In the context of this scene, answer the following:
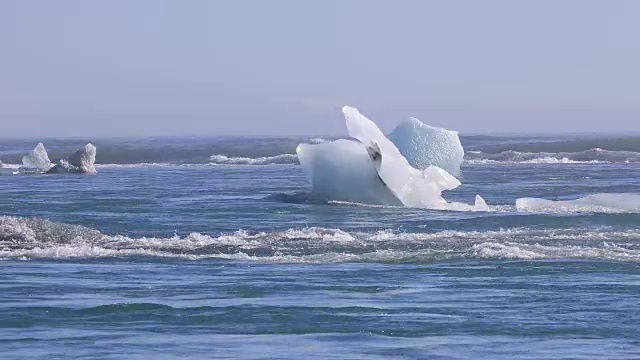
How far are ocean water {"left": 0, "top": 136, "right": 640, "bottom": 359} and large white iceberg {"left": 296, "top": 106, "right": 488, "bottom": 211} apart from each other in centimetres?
57

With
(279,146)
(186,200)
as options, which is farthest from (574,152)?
(186,200)

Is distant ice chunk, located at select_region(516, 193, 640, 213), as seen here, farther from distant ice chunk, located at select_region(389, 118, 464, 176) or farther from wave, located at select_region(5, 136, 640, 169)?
wave, located at select_region(5, 136, 640, 169)

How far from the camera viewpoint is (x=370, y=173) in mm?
32281

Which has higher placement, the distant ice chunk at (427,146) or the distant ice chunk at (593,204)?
the distant ice chunk at (427,146)

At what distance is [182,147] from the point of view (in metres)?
87.4

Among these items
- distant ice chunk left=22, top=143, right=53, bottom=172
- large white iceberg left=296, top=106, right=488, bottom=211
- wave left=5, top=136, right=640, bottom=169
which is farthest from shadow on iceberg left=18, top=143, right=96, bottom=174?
large white iceberg left=296, top=106, right=488, bottom=211

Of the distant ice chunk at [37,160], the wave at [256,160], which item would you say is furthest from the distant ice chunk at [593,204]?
the wave at [256,160]

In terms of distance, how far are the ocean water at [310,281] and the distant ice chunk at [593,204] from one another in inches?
55.7

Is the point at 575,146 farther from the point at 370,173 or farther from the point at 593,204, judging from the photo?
the point at 593,204

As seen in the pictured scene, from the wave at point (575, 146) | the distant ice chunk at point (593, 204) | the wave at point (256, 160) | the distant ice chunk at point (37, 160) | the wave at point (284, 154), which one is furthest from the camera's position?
the wave at point (575, 146)

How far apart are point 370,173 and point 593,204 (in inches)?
196

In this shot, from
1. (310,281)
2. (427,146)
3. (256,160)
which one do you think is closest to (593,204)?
(427,146)

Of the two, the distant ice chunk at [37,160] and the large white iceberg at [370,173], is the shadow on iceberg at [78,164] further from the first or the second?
the large white iceberg at [370,173]

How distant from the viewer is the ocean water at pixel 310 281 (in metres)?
14.0
